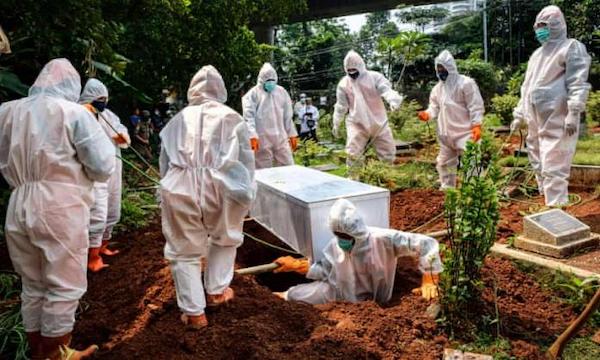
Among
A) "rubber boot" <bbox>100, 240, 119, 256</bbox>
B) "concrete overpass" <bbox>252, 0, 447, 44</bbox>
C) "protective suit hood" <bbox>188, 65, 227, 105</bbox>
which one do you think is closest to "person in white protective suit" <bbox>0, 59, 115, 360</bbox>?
"protective suit hood" <bbox>188, 65, 227, 105</bbox>

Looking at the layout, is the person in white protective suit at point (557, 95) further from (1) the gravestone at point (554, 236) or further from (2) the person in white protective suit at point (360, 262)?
(2) the person in white protective suit at point (360, 262)

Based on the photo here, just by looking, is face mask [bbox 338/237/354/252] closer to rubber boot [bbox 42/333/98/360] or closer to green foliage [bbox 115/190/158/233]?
rubber boot [bbox 42/333/98/360]

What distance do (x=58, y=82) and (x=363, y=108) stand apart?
13.2 ft

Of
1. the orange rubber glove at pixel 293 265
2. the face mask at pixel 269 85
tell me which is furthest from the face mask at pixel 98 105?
the face mask at pixel 269 85

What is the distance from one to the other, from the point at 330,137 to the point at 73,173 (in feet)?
36.4

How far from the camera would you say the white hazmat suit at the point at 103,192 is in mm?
4152

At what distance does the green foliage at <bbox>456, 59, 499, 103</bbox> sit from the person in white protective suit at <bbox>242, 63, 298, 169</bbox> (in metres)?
11.9

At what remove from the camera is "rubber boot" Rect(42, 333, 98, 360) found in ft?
9.20

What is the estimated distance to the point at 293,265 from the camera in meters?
4.00

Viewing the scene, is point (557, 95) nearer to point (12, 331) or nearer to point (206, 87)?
point (206, 87)

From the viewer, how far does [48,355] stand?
9.34ft

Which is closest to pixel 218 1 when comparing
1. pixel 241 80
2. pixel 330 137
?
pixel 241 80

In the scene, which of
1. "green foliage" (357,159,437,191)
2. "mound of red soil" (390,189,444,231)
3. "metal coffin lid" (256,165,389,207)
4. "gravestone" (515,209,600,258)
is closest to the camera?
"gravestone" (515,209,600,258)

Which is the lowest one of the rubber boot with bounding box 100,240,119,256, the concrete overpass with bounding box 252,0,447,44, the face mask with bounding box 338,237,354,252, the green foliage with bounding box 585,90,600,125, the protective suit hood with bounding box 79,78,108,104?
the green foliage with bounding box 585,90,600,125
